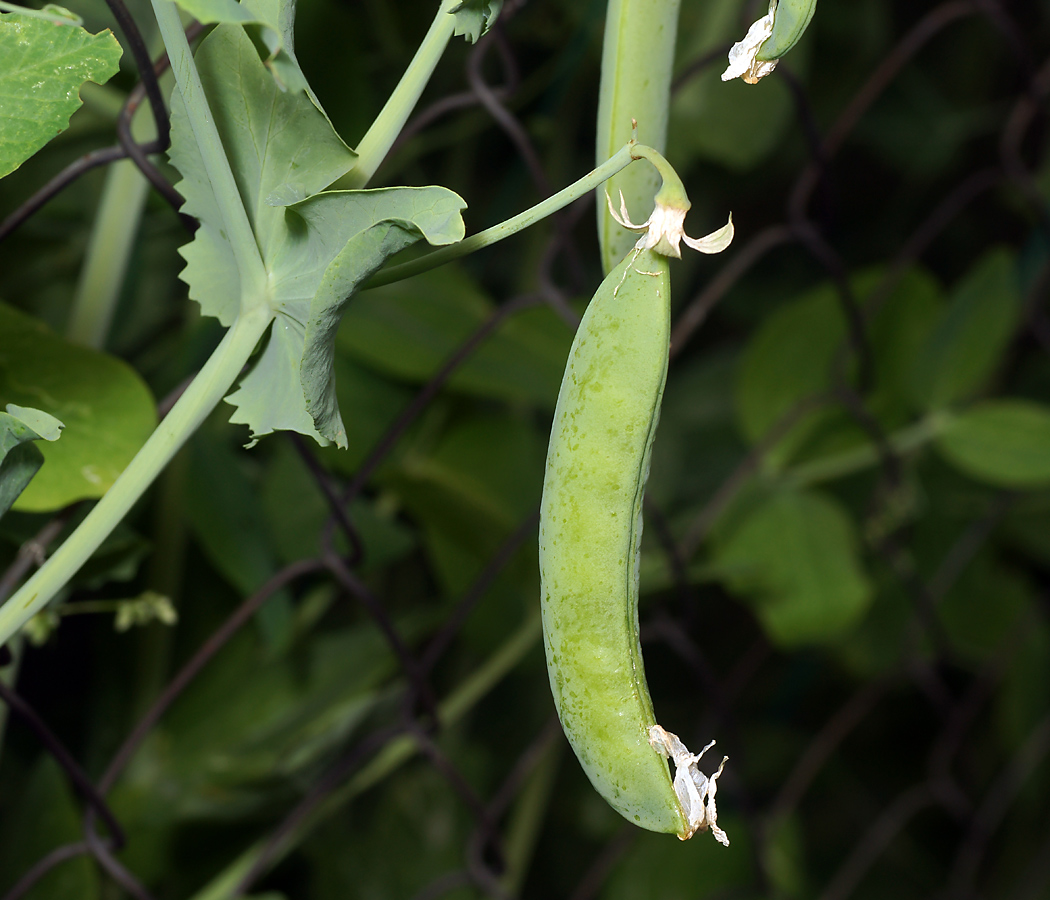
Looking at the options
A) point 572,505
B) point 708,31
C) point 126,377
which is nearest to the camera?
point 572,505

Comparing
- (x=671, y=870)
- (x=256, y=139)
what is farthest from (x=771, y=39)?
(x=671, y=870)

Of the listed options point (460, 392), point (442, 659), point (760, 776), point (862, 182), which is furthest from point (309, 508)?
point (862, 182)

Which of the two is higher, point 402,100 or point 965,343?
point 965,343

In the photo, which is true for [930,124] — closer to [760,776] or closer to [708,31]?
[708,31]

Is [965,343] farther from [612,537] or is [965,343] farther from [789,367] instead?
[612,537]

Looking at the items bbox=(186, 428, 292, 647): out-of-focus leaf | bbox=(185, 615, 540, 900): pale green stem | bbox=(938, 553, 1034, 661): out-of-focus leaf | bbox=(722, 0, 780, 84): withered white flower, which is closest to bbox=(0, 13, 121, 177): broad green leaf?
bbox=(722, 0, 780, 84): withered white flower

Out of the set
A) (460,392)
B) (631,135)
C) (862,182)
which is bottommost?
(631,135)

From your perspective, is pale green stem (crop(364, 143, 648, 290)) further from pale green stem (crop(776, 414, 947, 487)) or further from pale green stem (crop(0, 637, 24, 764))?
pale green stem (crop(776, 414, 947, 487))
